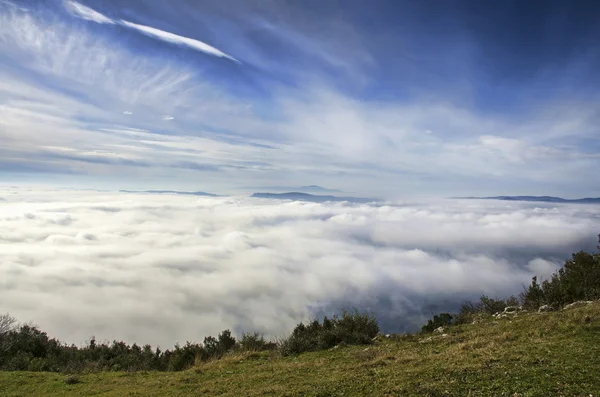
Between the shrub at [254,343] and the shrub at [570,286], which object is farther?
the shrub at [254,343]

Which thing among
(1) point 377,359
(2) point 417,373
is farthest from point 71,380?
(2) point 417,373

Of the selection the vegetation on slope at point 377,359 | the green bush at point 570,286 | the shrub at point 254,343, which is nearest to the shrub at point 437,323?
the vegetation on slope at point 377,359

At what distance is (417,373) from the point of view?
8.13m

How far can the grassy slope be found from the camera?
270 inches

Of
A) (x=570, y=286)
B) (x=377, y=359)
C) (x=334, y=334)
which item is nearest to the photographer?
(x=377, y=359)

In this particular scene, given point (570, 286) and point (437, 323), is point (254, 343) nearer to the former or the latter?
point (437, 323)

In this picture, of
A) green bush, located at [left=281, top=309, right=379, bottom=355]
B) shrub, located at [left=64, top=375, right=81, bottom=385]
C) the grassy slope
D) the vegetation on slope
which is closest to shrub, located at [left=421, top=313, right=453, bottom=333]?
the vegetation on slope

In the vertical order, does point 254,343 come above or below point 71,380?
below

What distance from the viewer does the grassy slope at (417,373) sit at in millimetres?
6867

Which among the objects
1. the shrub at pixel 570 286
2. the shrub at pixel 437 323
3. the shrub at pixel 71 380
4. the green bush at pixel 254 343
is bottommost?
the green bush at pixel 254 343

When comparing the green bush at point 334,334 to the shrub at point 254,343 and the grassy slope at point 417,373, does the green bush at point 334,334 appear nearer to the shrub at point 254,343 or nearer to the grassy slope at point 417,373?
the grassy slope at point 417,373

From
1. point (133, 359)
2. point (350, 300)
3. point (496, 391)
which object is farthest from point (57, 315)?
point (496, 391)

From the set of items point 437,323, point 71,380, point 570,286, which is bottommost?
point 71,380

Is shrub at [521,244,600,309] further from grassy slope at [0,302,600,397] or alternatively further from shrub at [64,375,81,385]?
shrub at [64,375,81,385]
